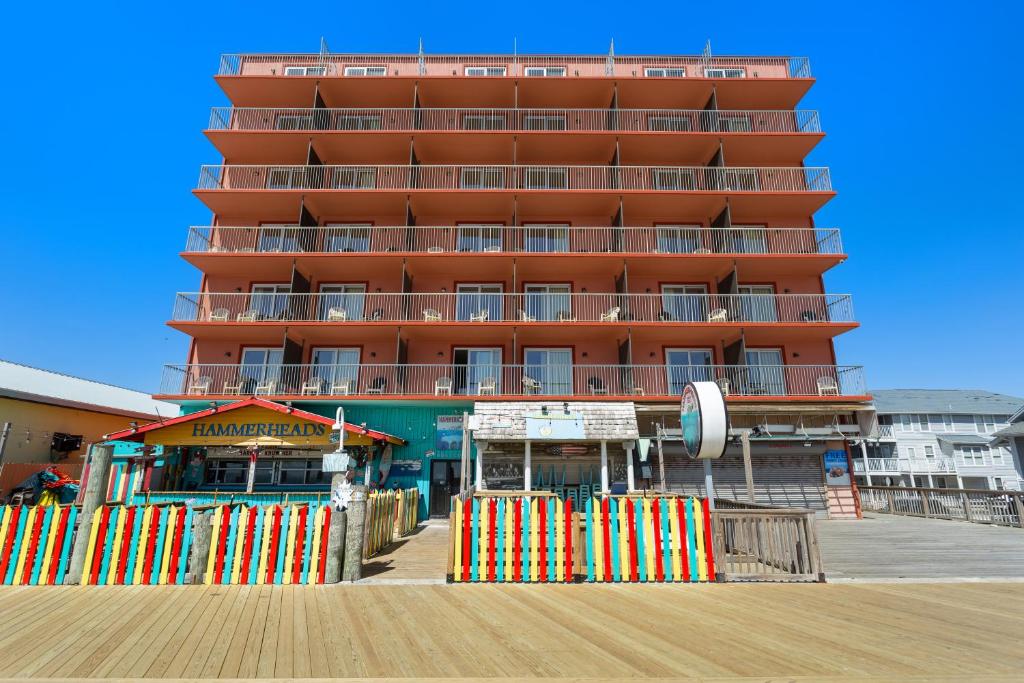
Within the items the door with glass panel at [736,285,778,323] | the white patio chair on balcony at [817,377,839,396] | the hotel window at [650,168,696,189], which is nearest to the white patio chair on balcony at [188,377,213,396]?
the hotel window at [650,168,696,189]

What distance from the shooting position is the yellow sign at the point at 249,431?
1564 centimetres

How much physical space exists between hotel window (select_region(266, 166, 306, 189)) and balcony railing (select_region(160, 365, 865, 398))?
29.2 ft

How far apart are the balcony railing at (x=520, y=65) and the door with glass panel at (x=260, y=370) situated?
15.3 metres

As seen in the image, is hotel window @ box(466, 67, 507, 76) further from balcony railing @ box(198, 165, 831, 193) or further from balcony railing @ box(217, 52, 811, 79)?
balcony railing @ box(198, 165, 831, 193)

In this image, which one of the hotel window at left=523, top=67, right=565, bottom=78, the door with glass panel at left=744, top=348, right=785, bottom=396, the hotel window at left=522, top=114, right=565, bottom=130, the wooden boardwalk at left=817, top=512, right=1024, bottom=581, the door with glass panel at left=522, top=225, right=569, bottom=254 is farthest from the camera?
the hotel window at left=523, top=67, right=565, bottom=78

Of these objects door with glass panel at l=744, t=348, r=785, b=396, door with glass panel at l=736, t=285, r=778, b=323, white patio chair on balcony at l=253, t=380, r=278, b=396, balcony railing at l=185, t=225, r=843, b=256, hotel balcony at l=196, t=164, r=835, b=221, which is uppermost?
hotel balcony at l=196, t=164, r=835, b=221

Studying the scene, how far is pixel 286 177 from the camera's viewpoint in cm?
2366

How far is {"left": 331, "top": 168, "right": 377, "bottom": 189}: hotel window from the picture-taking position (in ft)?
75.9

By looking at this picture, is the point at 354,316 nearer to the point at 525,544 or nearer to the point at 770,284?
the point at 525,544

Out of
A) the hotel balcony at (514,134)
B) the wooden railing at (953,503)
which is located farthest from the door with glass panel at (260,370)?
the wooden railing at (953,503)

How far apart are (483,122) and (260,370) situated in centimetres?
1586

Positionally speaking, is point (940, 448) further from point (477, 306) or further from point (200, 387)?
point (200, 387)


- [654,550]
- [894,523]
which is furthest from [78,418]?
[894,523]

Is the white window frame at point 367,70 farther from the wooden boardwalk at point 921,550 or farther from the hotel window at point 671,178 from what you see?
the wooden boardwalk at point 921,550
